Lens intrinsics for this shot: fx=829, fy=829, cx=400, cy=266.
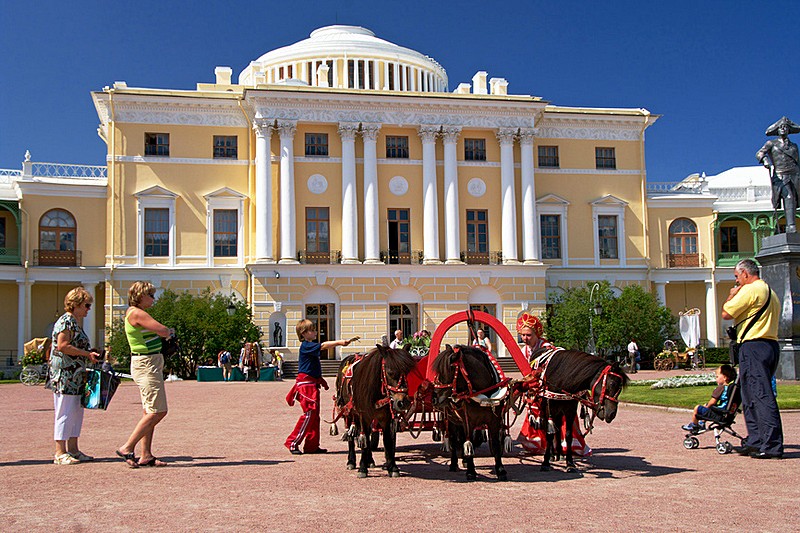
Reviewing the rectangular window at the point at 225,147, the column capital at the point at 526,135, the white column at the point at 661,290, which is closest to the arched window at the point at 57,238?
the rectangular window at the point at 225,147

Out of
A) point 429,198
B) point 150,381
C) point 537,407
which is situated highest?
point 429,198

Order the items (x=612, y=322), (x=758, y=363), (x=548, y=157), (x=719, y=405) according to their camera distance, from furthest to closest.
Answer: (x=548, y=157) → (x=612, y=322) → (x=719, y=405) → (x=758, y=363)

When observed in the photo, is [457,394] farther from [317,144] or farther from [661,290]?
[661,290]

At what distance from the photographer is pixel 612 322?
3931 centimetres

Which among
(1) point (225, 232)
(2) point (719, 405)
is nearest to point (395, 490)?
(2) point (719, 405)

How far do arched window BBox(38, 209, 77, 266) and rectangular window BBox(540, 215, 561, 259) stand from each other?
2488 cm

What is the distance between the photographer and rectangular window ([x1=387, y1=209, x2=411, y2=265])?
43250mm

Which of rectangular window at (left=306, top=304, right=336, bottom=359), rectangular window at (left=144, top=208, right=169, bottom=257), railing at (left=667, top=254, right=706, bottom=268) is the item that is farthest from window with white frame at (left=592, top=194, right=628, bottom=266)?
rectangular window at (left=144, top=208, right=169, bottom=257)

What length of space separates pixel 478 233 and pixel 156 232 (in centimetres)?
1679

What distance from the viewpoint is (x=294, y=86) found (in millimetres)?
42406

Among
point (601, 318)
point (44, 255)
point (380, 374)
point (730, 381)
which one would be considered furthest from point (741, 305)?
point (44, 255)

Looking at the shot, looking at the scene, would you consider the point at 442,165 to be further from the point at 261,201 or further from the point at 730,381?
the point at 730,381

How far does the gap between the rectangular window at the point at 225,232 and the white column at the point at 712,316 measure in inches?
1050

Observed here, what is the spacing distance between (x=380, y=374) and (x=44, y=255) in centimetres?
3690
